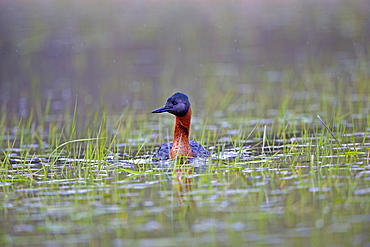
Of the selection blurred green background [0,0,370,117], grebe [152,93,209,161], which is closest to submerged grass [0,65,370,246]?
grebe [152,93,209,161]

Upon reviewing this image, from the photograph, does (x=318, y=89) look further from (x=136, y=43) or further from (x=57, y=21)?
(x=57, y=21)

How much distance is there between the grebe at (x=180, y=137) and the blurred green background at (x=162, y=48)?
330 cm

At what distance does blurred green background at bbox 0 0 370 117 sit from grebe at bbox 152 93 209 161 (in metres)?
3.30

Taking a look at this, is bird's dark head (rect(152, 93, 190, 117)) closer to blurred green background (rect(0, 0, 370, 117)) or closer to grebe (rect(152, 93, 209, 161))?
grebe (rect(152, 93, 209, 161))

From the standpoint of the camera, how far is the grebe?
29.8ft

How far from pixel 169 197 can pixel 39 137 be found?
180 inches

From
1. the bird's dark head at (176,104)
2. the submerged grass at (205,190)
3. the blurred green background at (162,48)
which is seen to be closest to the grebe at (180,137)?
the bird's dark head at (176,104)

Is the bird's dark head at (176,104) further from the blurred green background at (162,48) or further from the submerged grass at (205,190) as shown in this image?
the blurred green background at (162,48)

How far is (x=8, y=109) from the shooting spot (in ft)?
→ 43.3

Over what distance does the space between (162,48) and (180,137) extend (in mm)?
10864

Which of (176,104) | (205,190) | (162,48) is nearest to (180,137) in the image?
(176,104)

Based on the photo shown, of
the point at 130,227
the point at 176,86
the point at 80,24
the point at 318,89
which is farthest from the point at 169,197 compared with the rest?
the point at 80,24

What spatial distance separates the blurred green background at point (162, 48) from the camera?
1466 cm

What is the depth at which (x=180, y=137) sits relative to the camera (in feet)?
30.2
